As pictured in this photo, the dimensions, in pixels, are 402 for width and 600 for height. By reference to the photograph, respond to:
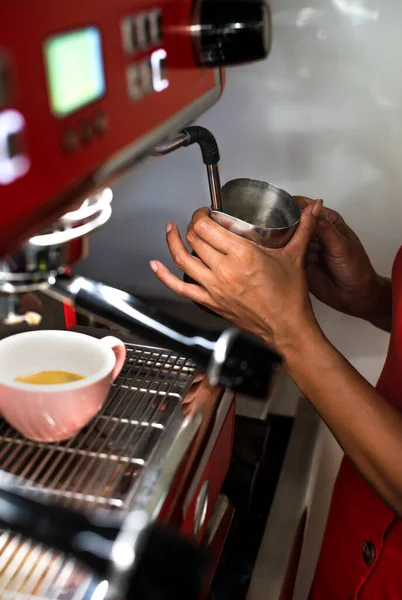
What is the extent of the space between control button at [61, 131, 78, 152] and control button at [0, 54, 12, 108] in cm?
5

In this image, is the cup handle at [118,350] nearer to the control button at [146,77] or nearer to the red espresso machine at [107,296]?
the red espresso machine at [107,296]

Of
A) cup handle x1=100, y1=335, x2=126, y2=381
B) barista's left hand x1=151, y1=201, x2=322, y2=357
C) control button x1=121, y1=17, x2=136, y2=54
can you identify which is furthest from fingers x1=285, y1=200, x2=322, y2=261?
control button x1=121, y1=17, x2=136, y2=54

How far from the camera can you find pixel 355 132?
95cm

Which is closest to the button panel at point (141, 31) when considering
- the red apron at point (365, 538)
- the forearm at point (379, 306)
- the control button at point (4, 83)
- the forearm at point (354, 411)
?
the control button at point (4, 83)

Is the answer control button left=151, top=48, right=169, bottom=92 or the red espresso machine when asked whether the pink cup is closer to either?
the red espresso machine

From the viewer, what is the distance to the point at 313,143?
965 mm

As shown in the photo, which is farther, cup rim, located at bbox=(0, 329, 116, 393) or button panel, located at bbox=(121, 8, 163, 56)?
cup rim, located at bbox=(0, 329, 116, 393)

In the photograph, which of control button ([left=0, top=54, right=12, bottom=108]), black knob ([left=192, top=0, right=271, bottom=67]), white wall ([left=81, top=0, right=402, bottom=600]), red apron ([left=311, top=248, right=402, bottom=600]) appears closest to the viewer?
control button ([left=0, top=54, right=12, bottom=108])

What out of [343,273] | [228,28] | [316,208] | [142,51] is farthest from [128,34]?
[343,273]

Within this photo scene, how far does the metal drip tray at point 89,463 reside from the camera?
485mm

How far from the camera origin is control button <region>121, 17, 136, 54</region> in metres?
0.41

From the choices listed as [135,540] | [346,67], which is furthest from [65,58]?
[346,67]

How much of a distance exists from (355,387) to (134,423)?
0.24m

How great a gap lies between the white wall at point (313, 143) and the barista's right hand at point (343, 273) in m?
0.10
